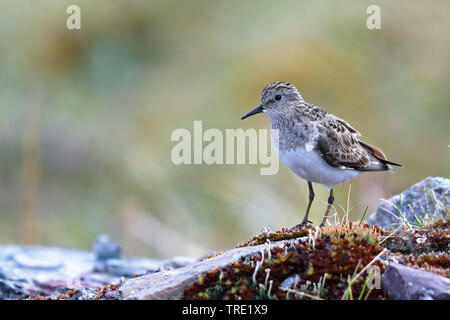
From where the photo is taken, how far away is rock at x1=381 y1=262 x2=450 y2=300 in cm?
470

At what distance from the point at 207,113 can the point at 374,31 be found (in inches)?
198

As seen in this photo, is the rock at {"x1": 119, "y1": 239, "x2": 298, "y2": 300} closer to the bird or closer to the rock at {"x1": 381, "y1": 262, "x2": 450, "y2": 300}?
the rock at {"x1": 381, "y1": 262, "x2": 450, "y2": 300}

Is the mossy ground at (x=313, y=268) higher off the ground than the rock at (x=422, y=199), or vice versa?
the rock at (x=422, y=199)

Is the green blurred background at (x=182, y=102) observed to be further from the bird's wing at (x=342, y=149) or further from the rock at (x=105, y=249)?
the bird's wing at (x=342, y=149)

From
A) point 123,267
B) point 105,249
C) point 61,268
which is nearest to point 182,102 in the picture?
point 105,249

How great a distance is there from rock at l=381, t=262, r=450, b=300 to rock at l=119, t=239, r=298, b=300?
1.10 metres

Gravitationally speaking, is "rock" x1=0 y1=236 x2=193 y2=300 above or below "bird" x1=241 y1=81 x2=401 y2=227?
below

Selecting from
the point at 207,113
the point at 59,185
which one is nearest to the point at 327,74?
the point at 207,113

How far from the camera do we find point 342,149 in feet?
26.1

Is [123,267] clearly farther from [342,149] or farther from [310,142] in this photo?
[342,149]

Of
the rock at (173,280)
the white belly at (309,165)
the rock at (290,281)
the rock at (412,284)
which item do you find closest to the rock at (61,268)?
the white belly at (309,165)

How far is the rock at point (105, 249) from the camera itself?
9836 millimetres

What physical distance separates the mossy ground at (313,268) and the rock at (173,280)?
0.08 m

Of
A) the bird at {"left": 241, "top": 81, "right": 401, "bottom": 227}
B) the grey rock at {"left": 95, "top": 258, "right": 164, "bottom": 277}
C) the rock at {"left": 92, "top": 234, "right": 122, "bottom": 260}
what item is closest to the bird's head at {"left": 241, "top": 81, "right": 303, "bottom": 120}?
the bird at {"left": 241, "top": 81, "right": 401, "bottom": 227}
